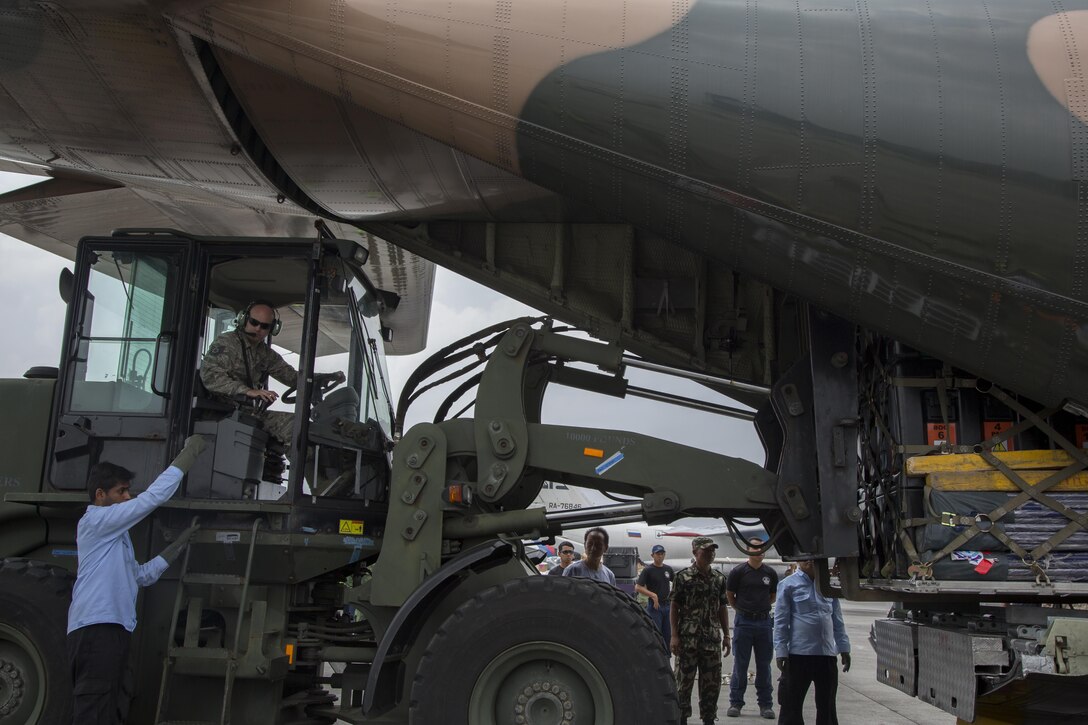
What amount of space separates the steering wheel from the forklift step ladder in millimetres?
813

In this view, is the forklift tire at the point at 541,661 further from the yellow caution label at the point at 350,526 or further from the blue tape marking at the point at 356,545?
the yellow caution label at the point at 350,526

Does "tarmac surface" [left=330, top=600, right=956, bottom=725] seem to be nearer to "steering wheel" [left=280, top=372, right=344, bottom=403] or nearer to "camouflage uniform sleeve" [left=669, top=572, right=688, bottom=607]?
"camouflage uniform sleeve" [left=669, top=572, right=688, bottom=607]

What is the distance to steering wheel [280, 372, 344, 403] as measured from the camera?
17.3ft

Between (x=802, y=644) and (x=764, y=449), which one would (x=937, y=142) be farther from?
(x=802, y=644)

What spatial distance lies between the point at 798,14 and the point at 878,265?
4.34 ft

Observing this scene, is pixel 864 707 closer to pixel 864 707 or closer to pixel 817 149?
pixel 864 707

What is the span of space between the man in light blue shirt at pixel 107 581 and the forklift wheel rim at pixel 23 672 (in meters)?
0.36

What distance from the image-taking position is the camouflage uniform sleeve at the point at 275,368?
5.50m

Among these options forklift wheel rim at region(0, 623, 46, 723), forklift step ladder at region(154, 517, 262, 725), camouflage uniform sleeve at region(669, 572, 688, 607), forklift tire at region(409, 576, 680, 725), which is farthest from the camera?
camouflage uniform sleeve at region(669, 572, 688, 607)

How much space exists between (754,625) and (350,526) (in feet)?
16.9

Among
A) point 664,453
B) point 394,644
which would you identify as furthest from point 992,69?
point 394,644

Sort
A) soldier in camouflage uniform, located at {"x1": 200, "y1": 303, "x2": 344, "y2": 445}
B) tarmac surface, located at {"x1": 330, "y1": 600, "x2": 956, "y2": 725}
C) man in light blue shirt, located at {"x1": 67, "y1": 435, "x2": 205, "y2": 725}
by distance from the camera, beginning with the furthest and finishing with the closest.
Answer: tarmac surface, located at {"x1": 330, "y1": 600, "x2": 956, "y2": 725} → soldier in camouflage uniform, located at {"x1": 200, "y1": 303, "x2": 344, "y2": 445} → man in light blue shirt, located at {"x1": 67, "y1": 435, "x2": 205, "y2": 725}

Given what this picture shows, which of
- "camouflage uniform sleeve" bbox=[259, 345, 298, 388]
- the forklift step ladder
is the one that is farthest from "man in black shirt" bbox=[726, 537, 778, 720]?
the forklift step ladder

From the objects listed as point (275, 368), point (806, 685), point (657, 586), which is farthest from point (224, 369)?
point (657, 586)
